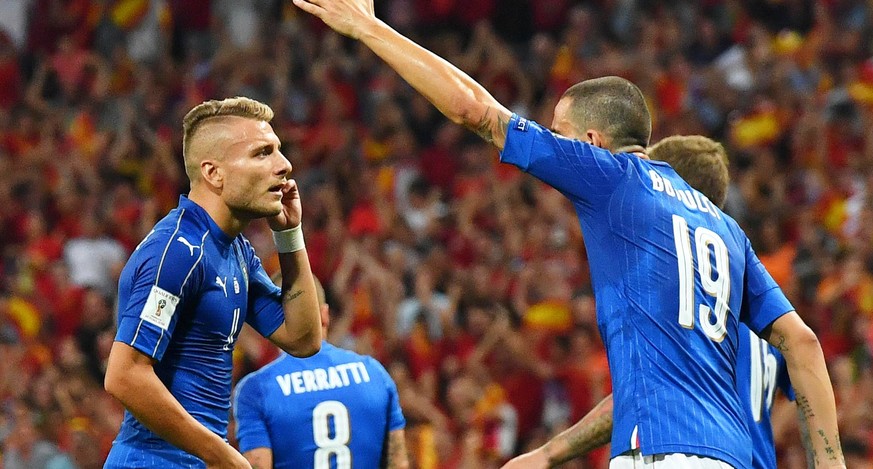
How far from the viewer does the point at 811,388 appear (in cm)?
434

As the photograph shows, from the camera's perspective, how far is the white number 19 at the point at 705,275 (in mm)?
3996

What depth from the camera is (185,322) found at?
13.7 feet

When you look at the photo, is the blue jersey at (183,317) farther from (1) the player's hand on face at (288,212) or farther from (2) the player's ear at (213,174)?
(1) the player's hand on face at (288,212)

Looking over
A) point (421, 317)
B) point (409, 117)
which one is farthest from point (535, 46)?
point (421, 317)

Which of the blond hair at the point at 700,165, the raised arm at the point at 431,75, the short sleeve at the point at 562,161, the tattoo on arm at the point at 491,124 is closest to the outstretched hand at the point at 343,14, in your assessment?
the raised arm at the point at 431,75

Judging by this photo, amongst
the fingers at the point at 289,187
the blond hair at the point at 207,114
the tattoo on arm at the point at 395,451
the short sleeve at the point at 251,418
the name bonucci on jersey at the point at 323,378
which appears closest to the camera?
the blond hair at the point at 207,114

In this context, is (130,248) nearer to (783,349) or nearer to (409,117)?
(409,117)

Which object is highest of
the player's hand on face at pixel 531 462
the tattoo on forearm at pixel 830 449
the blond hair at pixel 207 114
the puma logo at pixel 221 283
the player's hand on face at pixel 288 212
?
the blond hair at pixel 207 114

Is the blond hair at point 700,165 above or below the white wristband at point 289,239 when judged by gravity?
above

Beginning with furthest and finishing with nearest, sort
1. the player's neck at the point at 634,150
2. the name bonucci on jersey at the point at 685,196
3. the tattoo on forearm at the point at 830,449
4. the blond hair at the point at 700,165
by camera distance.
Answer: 1. the blond hair at the point at 700,165
2. the tattoo on forearm at the point at 830,449
3. the player's neck at the point at 634,150
4. the name bonucci on jersey at the point at 685,196

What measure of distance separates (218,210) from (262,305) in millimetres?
457

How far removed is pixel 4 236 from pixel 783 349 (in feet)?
35.9

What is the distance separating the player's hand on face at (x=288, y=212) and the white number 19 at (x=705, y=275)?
1450mm

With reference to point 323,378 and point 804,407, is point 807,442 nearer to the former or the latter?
point 804,407
